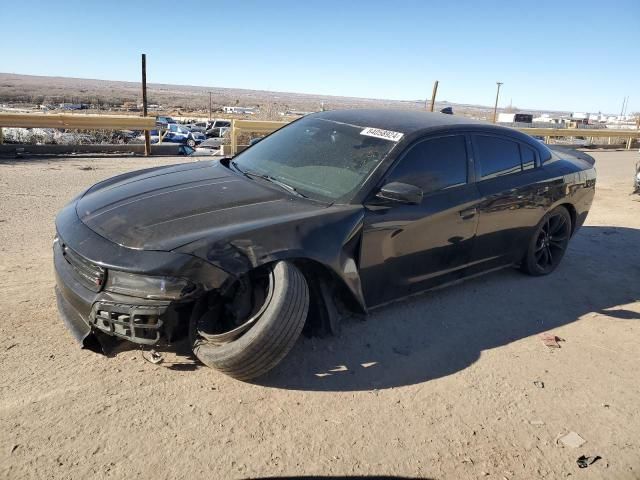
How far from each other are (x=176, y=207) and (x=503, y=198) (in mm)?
2813

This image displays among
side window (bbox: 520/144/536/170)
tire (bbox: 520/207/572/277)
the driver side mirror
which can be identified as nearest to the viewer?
the driver side mirror

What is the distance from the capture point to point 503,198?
443 cm

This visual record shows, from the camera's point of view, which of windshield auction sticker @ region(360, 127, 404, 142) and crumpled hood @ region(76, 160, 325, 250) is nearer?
crumpled hood @ region(76, 160, 325, 250)

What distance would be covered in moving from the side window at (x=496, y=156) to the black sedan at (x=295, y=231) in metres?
0.02

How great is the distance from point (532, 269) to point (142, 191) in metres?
3.79

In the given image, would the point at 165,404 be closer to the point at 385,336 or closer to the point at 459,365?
the point at 385,336

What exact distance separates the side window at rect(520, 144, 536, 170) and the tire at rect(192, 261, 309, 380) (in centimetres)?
295

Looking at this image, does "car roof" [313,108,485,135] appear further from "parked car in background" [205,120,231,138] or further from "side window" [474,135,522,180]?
"parked car in background" [205,120,231,138]

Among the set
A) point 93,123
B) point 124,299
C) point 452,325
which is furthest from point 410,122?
point 93,123

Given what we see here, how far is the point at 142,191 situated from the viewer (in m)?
3.58

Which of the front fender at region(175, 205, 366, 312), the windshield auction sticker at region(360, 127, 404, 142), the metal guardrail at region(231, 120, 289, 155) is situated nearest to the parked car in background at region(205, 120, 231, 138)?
the metal guardrail at region(231, 120, 289, 155)

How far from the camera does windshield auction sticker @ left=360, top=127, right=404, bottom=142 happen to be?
12.7ft

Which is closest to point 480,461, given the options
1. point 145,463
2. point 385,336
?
point 385,336

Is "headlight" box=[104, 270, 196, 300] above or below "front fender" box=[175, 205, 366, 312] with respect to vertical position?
below
